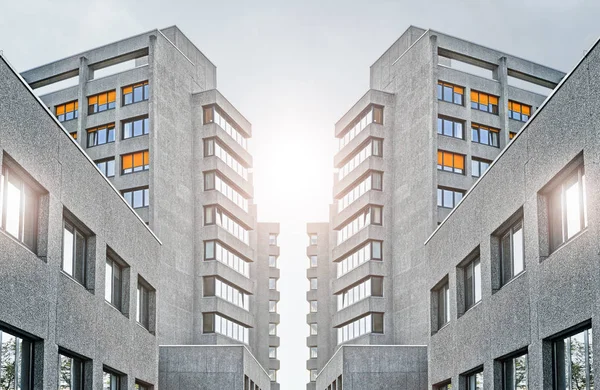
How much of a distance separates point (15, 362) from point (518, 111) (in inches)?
2213

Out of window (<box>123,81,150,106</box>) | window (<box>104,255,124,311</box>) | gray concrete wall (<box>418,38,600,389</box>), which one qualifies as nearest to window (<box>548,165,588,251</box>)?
gray concrete wall (<box>418,38,600,389</box>)

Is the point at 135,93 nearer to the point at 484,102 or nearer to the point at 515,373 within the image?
the point at 484,102

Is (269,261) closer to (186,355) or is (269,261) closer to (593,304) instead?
(186,355)

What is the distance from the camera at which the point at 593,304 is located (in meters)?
17.5

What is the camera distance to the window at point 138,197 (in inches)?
2564

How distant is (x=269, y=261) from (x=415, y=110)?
48.9 meters

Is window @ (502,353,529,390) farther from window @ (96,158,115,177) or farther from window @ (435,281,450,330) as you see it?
window @ (96,158,115,177)

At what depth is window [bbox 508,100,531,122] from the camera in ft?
229

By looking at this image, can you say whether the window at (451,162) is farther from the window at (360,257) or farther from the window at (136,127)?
the window at (136,127)

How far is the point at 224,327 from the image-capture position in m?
72.8

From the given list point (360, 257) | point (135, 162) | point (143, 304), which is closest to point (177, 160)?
point (135, 162)

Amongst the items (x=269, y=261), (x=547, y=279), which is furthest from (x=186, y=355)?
(x=269, y=261)

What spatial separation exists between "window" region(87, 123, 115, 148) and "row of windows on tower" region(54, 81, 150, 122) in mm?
1377

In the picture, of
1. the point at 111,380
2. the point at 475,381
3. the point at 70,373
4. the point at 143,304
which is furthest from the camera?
the point at 143,304
